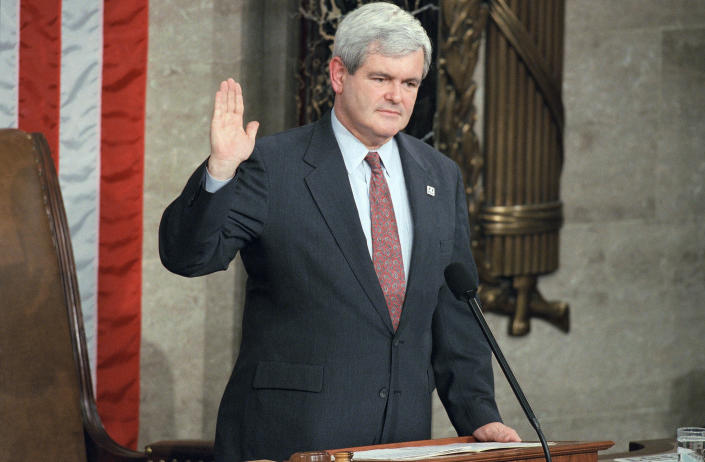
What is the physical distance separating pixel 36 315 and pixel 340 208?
0.93 m

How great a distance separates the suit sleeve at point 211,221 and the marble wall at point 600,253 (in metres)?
1.47

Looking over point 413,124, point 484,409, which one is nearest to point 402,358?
point 484,409

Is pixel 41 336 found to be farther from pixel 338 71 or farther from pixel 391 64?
pixel 391 64

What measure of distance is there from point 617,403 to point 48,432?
2407 mm

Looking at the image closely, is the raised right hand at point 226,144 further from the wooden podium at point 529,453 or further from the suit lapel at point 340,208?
the wooden podium at point 529,453

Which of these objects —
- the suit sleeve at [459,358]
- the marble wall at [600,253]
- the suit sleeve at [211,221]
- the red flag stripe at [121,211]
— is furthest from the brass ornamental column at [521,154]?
the suit sleeve at [211,221]

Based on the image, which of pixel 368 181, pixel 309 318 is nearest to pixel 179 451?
pixel 309 318

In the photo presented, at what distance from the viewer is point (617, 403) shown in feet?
14.0

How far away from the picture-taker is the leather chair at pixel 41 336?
2717mm

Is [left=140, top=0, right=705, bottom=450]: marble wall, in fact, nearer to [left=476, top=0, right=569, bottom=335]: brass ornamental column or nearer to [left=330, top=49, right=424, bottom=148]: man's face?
[left=476, top=0, right=569, bottom=335]: brass ornamental column

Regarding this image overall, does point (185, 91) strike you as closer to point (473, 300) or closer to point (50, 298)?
point (50, 298)

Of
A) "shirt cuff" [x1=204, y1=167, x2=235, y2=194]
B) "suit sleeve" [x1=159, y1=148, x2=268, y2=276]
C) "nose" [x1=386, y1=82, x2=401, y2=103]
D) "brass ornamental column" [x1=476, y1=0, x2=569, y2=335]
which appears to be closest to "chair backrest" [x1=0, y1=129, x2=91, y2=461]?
"suit sleeve" [x1=159, y1=148, x2=268, y2=276]

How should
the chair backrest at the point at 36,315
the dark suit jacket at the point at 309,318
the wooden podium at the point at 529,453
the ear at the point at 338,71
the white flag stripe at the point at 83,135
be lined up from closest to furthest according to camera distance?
the wooden podium at the point at 529,453
the dark suit jacket at the point at 309,318
the ear at the point at 338,71
the chair backrest at the point at 36,315
the white flag stripe at the point at 83,135

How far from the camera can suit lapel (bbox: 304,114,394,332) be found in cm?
234
